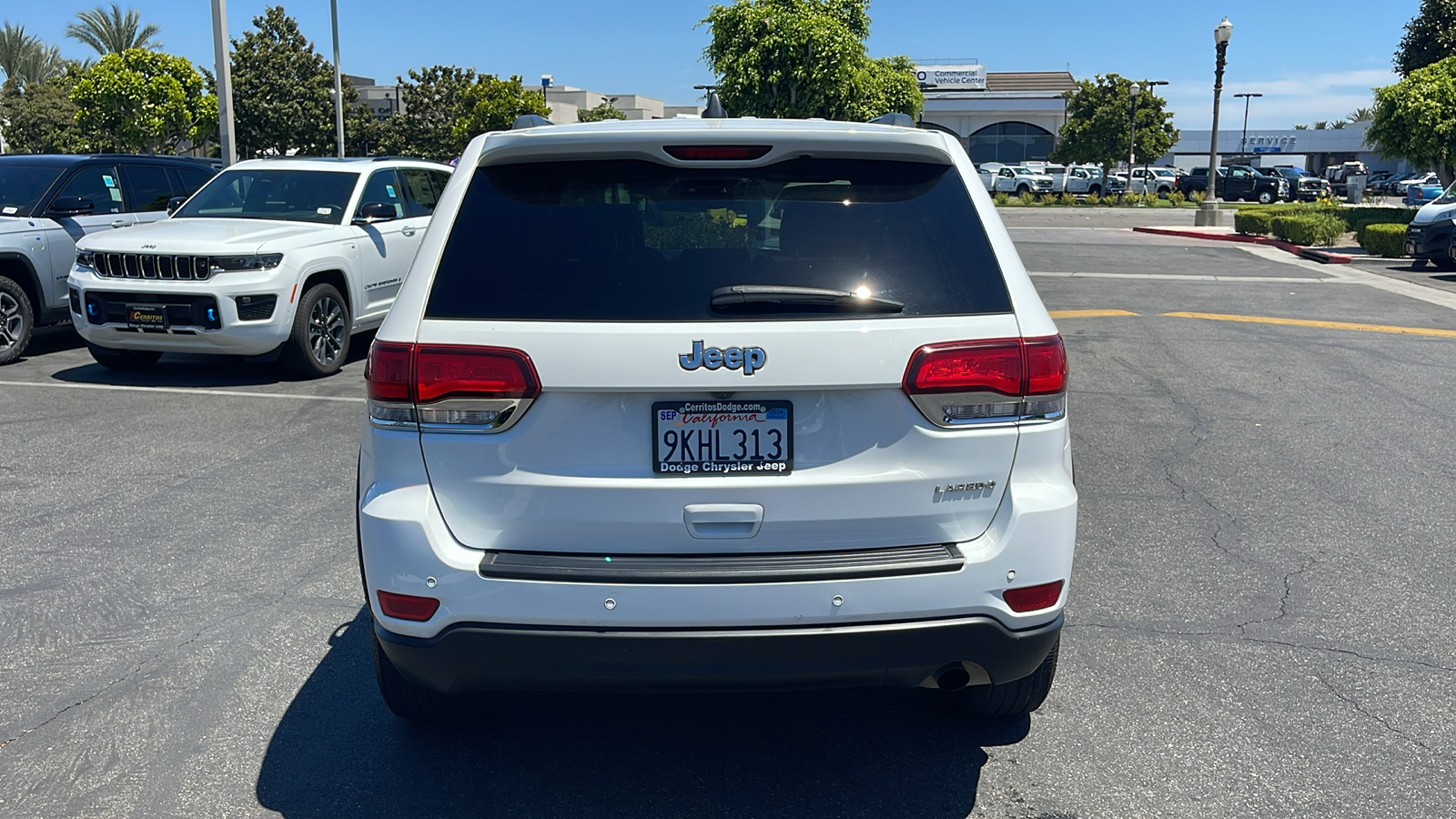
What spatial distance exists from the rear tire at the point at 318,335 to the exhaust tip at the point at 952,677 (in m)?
7.83

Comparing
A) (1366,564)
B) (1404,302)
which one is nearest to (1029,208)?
(1404,302)

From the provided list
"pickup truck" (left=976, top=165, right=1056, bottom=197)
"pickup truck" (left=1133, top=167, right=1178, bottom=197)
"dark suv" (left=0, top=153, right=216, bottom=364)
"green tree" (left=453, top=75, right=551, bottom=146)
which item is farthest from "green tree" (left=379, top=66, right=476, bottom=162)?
"dark suv" (left=0, top=153, right=216, bottom=364)

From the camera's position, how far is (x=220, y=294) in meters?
9.27

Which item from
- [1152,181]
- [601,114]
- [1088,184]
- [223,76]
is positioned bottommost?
[1088,184]

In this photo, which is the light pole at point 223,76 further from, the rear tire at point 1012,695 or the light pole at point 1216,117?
the light pole at point 1216,117

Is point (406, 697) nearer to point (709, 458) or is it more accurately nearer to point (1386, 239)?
point (709, 458)

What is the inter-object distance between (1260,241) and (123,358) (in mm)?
26415

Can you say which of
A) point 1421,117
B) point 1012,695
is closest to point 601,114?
point 1421,117

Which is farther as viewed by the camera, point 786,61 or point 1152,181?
point 1152,181

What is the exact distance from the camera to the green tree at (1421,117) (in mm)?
26672

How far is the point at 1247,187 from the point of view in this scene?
54.1 m

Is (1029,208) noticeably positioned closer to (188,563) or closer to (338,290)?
(338,290)

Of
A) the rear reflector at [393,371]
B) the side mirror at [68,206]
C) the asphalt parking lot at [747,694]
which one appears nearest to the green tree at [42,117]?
the side mirror at [68,206]

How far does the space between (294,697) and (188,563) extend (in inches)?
66.3
